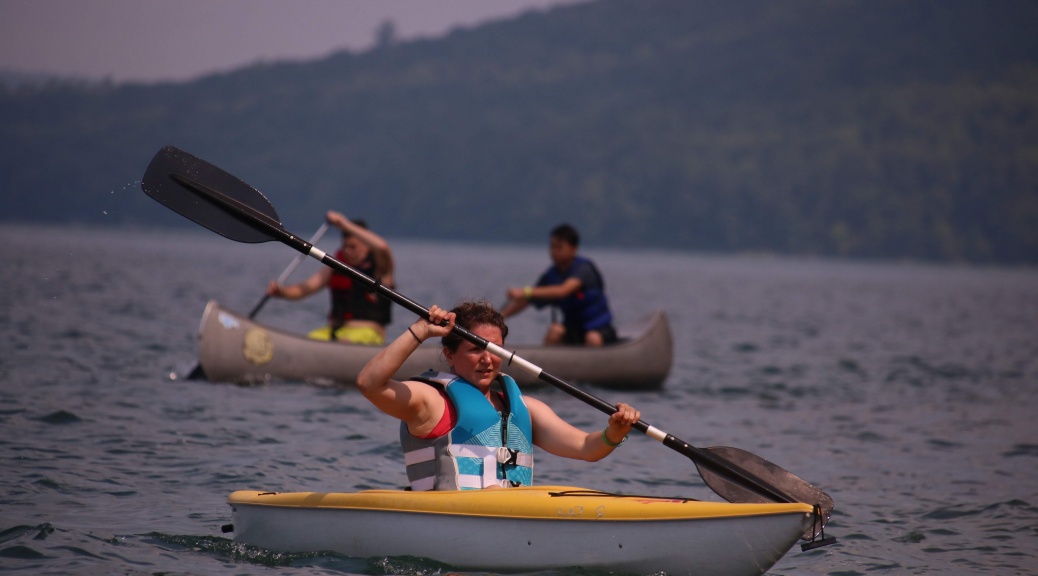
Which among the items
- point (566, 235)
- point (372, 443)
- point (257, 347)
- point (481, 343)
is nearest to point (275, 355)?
point (257, 347)

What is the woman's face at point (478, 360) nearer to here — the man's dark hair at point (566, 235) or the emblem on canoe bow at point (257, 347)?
the emblem on canoe bow at point (257, 347)

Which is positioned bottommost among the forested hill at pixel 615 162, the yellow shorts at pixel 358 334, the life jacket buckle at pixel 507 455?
the life jacket buckle at pixel 507 455

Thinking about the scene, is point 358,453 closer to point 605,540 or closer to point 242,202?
point 242,202

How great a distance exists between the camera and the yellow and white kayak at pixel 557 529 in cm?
546

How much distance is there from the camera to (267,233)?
279 inches

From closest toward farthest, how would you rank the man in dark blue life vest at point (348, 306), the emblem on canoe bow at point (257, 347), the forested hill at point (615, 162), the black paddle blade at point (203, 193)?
the black paddle blade at point (203, 193) < the emblem on canoe bow at point (257, 347) < the man in dark blue life vest at point (348, 306) < the forested hill at point (615, 162)

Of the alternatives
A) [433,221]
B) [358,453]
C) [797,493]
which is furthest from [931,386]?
[433,221]

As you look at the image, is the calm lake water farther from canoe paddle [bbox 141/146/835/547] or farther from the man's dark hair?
the man's dark hair

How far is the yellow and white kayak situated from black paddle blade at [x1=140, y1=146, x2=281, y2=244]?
184 cm

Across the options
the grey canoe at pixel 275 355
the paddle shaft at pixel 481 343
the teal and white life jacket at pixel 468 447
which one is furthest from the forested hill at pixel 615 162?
the teal and white life jacket at pixel 468 447

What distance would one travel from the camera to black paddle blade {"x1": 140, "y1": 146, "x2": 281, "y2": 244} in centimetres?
718

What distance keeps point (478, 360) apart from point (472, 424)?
1.02 feet

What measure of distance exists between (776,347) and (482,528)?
18.0 metres

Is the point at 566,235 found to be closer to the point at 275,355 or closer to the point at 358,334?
the point at 358,334
